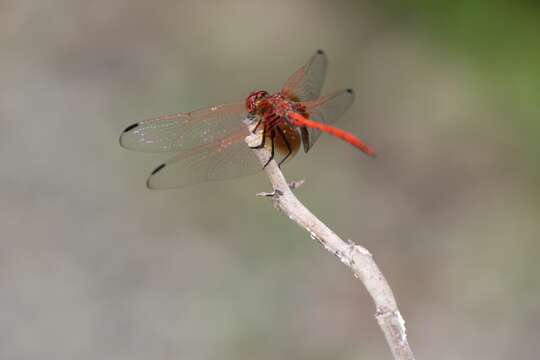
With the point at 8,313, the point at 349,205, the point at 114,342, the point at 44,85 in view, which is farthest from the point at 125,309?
the point at 44,85

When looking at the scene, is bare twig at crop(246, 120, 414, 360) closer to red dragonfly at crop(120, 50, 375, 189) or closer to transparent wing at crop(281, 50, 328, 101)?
red dragonfly at crop(120, 50, 375, 189)

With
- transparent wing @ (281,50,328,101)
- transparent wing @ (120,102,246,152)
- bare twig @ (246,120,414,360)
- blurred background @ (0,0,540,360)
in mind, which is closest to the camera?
bare twig @ (246,120,414,360)

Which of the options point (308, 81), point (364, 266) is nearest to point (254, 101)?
point (308, 81)

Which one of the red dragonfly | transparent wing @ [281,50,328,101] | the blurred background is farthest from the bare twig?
the blurred background

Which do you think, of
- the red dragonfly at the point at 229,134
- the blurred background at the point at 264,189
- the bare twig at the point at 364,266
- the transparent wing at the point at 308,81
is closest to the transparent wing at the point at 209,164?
the red dragonfly at the point at 229,134

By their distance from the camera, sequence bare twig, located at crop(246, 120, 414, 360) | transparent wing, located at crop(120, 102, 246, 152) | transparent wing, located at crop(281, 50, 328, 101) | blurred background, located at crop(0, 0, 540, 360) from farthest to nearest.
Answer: blurred background, located at crop(0, 0, 540, 360)
transparent wing, located at crop(281, 50, 328, 101)
transparent wing, located at crop(120, 102, 246, 152)
bare twig, located at crop(246, 120, 414, 360)

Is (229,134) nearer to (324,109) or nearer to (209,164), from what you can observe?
(209,164)
